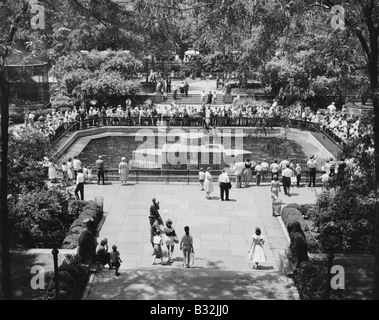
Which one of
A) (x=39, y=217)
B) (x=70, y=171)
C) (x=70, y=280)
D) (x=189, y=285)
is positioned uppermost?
(x=70, y=171)

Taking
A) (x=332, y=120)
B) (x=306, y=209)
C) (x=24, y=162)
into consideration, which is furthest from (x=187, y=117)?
(x=24, y=162)

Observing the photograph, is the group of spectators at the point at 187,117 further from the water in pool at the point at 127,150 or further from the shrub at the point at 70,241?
the shrub at the point at 70,241

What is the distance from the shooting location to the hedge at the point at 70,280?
12719 mm

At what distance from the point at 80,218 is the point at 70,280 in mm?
4959

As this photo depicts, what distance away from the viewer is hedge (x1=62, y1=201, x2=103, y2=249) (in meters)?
16.2

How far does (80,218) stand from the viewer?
18.0 m

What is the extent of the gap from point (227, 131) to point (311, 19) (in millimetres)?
22321

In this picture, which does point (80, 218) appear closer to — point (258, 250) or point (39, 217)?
point (39, 217)

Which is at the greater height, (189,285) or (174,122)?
(174,122)

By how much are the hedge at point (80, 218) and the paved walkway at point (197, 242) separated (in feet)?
1.66

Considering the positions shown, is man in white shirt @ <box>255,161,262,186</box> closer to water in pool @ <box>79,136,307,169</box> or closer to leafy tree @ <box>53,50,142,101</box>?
water in pool @ <box>79,136,307,169</box>

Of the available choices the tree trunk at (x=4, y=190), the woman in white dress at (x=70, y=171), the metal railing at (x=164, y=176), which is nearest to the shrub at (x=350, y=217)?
the metal railing at (x=164, y=176)

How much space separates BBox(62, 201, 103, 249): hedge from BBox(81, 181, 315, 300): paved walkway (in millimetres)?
506

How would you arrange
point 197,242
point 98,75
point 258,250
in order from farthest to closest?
point 98,75, point 197,242, point 258,250
